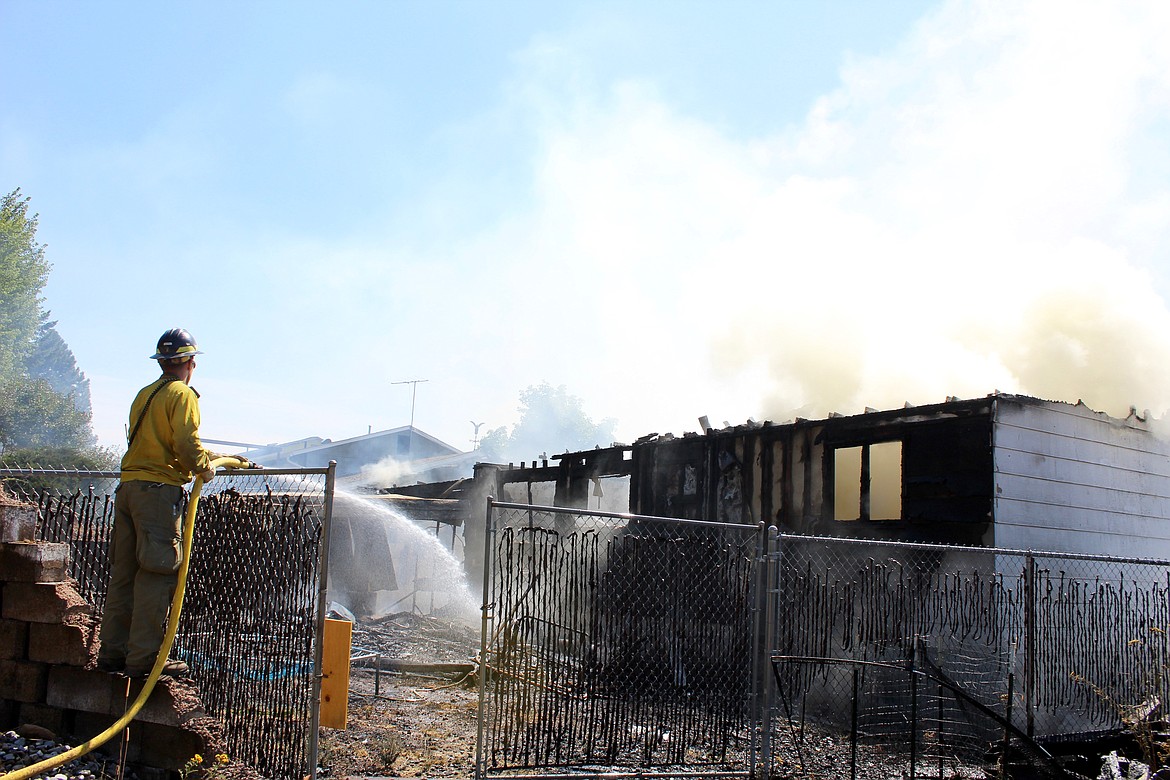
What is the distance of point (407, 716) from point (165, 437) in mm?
4804

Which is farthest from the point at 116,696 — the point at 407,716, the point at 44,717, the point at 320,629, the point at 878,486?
the point at 878,486

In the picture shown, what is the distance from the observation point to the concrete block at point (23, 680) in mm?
5633

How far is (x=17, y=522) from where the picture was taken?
563 cm

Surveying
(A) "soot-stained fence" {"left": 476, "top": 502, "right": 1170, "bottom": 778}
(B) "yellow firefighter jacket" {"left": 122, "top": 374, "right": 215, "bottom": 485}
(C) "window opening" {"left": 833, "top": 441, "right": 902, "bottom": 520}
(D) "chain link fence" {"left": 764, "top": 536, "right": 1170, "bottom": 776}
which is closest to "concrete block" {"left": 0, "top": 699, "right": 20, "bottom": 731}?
(B) "yellow firefighter jacket" {"left": 122, "top": 374, "right": 215, "bottom": 485}

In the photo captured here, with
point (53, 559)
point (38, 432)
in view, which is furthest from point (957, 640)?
point (38, 432)

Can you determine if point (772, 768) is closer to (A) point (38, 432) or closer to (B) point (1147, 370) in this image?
(B) point (1147, 370)

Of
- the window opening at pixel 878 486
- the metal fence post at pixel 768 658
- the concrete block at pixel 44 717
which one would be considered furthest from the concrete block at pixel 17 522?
the window opening at pixel 878 486

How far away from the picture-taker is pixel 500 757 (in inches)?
254

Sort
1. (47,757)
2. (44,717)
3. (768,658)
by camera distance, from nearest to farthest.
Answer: (47,757), (44,717), (768,658)

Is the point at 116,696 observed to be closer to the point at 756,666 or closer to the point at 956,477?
the point at 756,666

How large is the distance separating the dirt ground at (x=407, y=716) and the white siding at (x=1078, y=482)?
7.47 m

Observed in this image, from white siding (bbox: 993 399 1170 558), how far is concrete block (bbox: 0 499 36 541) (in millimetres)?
10791

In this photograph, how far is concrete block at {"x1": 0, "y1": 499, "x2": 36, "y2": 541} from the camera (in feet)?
18.2

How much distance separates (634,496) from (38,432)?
105 ft
